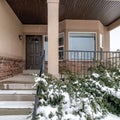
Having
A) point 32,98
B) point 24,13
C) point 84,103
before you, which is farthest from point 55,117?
point 24,13

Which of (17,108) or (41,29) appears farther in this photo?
(41,29)

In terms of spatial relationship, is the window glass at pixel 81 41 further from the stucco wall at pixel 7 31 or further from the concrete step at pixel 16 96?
the concrete step at pixel 16 96

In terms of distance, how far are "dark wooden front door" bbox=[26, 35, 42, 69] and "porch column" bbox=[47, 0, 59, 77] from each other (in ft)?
21.7

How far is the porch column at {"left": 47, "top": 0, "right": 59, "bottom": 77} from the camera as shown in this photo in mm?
7355

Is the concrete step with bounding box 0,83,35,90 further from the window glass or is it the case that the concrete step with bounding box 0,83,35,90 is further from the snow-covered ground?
the window glass

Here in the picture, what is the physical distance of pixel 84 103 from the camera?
16.4 ft

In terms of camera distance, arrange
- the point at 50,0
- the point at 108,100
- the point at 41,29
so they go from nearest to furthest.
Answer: the point at 108,100, the point at 50,0, the point at 41,29

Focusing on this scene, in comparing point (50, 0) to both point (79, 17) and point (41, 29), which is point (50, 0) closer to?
point (79, 17)

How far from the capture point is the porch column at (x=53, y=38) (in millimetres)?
7355

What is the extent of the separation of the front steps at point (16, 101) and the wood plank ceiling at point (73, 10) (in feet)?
12.7

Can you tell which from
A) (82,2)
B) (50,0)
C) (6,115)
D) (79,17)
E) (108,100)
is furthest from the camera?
(79,17)

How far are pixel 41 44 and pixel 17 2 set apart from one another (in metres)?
4.68

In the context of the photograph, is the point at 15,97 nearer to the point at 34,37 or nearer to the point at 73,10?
the point at 73,10

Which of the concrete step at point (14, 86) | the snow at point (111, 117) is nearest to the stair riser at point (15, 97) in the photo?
the concrete step at point (14, 86)
